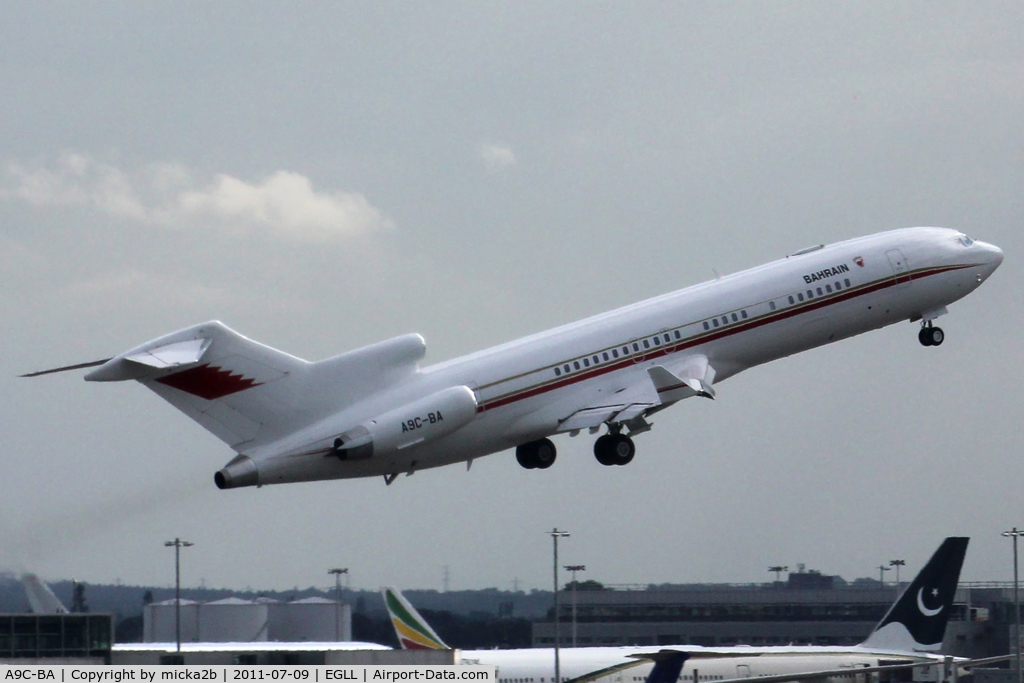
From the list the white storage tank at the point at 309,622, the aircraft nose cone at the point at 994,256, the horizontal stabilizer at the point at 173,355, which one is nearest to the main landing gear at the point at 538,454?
the horizontal stabilizer at the point at 173,355

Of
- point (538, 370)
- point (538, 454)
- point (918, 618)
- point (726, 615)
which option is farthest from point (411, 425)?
point (726, 615)

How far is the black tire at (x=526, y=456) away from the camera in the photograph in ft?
156

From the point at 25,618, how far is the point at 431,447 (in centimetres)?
1732

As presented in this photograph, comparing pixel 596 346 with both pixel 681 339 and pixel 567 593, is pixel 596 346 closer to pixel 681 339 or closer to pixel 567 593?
pixel 681 339

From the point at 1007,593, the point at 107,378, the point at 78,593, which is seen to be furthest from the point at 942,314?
the point at 78,593

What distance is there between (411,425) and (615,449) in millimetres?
8868

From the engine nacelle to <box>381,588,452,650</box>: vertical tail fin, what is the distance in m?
25.7

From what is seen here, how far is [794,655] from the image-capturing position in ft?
180

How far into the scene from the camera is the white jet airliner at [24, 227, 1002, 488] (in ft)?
130

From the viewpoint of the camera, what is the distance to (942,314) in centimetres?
5419

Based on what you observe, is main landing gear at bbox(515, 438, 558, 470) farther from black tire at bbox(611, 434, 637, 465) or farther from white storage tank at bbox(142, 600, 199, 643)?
white storage tank at bbox(142, 600, 199, 643)

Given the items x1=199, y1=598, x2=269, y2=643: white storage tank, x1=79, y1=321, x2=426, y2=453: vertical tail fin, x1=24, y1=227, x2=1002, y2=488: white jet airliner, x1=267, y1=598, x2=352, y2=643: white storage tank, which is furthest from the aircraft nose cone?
x1=199, y1=598, x2=269, y2=643: white storage tank

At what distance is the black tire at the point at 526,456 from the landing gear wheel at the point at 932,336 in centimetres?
1600

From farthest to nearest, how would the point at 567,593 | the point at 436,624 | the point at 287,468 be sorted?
1. the point at 567,593
2. the point at 436,624
3. the point at 287,468
